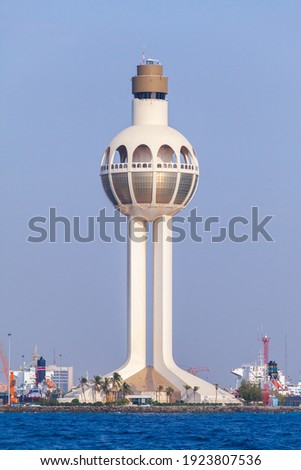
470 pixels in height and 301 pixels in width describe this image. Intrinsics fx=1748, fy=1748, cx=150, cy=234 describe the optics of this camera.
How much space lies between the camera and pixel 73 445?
116 m

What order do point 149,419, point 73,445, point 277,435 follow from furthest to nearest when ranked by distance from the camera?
1. point 149,419
2. point 277,435
3. point 73,445

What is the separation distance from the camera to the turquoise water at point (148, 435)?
11750 cm

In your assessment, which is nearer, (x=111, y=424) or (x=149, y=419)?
(x=111, y=424)

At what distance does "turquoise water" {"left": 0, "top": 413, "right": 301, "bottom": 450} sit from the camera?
4626 inches

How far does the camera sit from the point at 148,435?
447 feet
